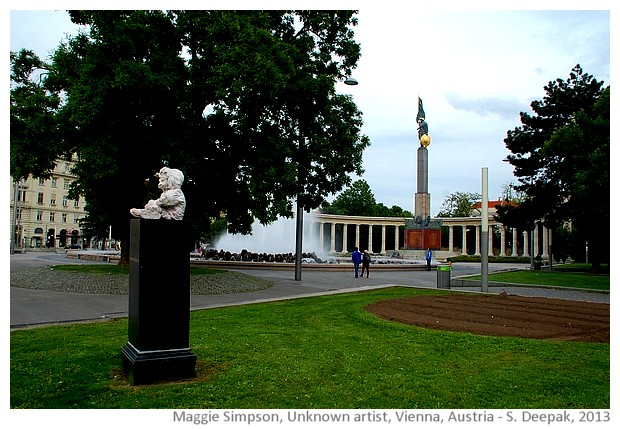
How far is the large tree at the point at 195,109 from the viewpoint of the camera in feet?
60.9

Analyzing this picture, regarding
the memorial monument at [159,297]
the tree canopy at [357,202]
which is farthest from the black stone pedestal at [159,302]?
the tree canopy at [357,202]

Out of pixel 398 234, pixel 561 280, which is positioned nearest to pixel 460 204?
pixel 398 234

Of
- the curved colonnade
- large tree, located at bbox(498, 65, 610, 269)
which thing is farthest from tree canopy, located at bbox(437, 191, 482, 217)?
large tree, located at bbox(498, 65, 610, 269)

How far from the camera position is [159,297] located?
739 centimetres

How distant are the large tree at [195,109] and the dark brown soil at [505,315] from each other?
8.18m

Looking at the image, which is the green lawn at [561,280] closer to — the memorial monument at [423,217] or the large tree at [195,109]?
the large tree at [195,109]

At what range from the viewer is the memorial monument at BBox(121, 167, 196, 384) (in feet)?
23.5

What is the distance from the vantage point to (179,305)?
752 centimetres

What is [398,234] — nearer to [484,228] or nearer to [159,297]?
[484,228]

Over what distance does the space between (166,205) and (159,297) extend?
1.40 metres

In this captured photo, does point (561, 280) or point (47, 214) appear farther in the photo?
point (47, 214)

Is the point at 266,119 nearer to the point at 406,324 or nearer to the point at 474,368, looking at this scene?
the point at 406,324
